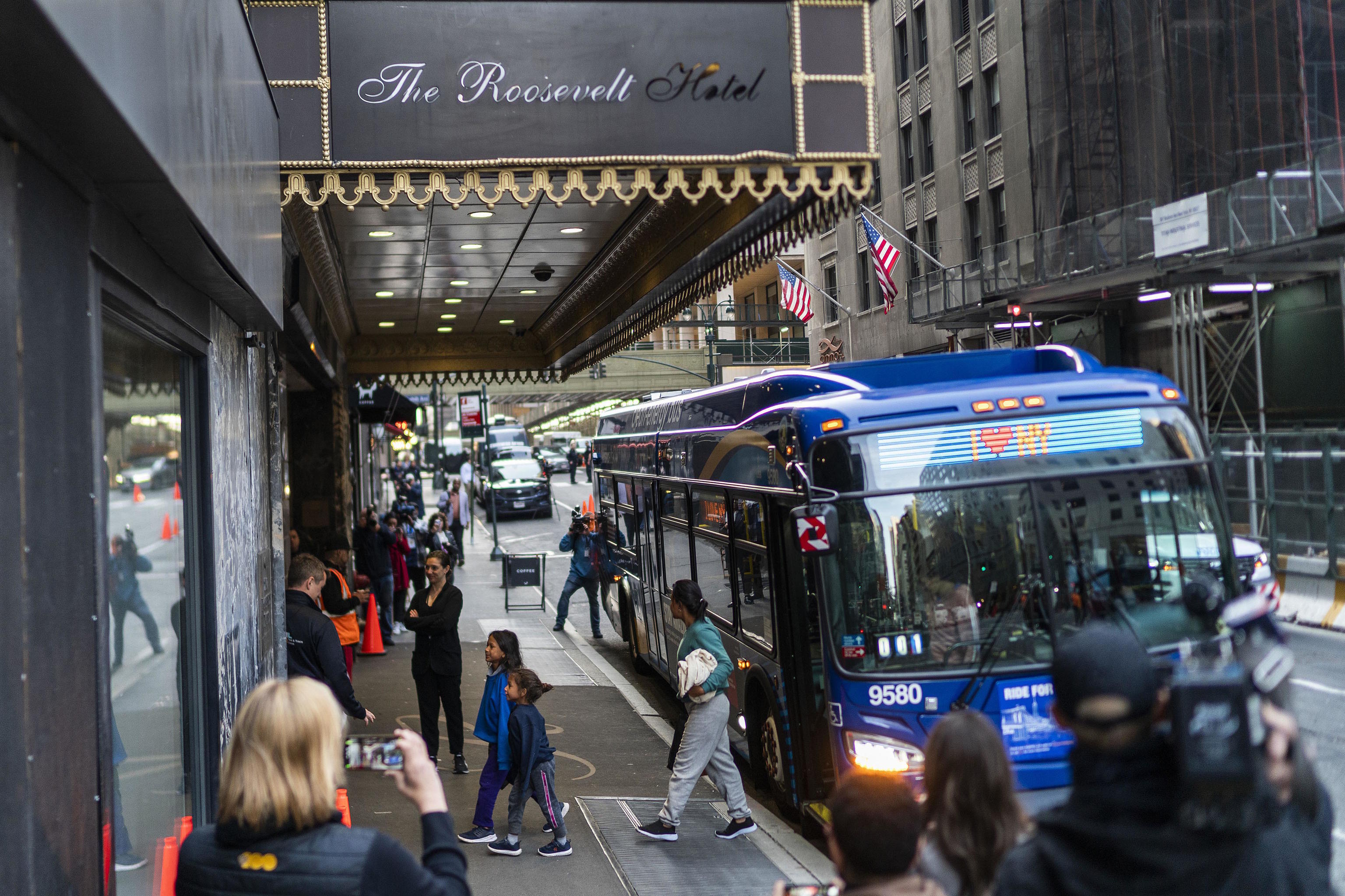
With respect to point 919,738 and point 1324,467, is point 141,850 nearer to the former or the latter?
point 919,738

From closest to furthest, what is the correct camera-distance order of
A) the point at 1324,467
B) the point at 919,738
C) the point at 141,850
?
the point at 141,850, the point at 919,738, the point at 1324,467

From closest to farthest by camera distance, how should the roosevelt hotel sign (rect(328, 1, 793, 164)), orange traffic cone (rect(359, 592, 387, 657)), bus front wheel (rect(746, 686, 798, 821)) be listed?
the roosevelt hotel sign (rect(328, 1, 793, 164)) < bus front wheel (rect(746, 686, 798, 821)) < orange traffic cone (rect(359, 592, 387, 657))

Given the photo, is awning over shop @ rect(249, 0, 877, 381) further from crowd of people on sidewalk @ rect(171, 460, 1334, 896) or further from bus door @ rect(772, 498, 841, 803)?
crowd of people on sidewalk @ rect(171, 460, 1334, 896)

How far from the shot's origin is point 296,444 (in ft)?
63.8

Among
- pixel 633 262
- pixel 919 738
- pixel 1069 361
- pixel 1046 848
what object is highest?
pixel 633 262

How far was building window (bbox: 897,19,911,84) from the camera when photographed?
38562 millimetres

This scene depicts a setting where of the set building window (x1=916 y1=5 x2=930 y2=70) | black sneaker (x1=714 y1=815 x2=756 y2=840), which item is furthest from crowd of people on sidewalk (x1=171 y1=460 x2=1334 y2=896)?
building window (x1=916 y1=5 x2=930 y2=70)

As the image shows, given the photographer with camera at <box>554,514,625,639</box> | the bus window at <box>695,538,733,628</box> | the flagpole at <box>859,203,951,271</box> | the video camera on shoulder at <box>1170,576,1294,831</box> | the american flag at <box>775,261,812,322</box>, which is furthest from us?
the american flag at <box>775,261,812,322</box>

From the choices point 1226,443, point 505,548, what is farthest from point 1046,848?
point 505,548

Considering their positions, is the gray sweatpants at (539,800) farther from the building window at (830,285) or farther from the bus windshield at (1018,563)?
the building window at (830,285)

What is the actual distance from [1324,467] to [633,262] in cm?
1114

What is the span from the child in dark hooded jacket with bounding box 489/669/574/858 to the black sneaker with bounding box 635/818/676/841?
559 millimetres

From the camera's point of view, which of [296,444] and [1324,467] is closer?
[1324,467]

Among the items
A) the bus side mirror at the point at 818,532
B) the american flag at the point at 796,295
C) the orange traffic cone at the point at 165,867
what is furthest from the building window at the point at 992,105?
the orange traffic cone at the point at 165,867
